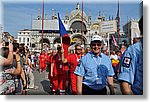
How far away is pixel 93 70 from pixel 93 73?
0.02 m

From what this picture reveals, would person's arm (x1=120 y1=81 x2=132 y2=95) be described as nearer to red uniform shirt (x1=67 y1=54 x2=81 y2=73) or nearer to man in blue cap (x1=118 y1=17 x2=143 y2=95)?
man in blue cap (x1=118 y1=17 x2=143 y2=95)

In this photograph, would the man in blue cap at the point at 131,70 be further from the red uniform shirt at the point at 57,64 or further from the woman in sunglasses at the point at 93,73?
the red uniform shirt at the point at 57,64

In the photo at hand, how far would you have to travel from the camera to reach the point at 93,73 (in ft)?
7.55

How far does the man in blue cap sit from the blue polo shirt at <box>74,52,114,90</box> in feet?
1.94

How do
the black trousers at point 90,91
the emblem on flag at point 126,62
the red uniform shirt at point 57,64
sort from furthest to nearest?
1. the red uniform shirt at point 57,64
2. the black trousers at point 90,91
3. the emblem on flag at point 126,62

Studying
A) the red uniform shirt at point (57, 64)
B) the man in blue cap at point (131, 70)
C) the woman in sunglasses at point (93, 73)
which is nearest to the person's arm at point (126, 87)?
the man in blue cap at point (131, 70)

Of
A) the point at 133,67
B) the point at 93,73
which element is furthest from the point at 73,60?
the point at 133,67

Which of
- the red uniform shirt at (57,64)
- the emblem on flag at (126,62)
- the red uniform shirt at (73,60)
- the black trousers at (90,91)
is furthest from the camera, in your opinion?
the red uniform shirt at (57,64)

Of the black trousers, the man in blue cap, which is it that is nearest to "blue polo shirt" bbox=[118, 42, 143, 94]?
the man in blue cap

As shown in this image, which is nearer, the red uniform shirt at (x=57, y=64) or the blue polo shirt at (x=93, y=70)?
the blue polo shirt at (x=93, y=70)

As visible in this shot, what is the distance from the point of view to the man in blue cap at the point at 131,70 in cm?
170

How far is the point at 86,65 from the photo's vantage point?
2307mm

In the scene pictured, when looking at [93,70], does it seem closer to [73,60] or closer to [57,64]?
[73,60]

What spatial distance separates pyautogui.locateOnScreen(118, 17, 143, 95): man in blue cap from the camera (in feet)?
5.57
